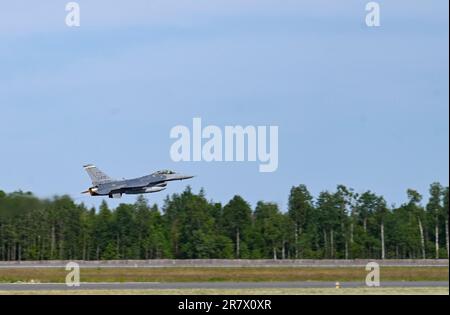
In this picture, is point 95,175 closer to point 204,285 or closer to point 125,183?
point 125,183

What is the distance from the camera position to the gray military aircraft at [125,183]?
64.6 meters

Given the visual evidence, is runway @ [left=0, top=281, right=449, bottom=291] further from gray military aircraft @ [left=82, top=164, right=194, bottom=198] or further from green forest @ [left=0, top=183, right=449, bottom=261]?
green forest @ [left=0, top=183, right=449, bottom=261]

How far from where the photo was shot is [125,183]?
2576 inches

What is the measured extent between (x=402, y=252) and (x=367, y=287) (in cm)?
6862

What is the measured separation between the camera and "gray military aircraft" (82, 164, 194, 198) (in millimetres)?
64562

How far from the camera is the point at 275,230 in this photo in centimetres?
11862

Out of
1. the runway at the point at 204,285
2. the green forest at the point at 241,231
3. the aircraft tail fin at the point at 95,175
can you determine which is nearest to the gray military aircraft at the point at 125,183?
the aircraft tail fin at the point at 95,175

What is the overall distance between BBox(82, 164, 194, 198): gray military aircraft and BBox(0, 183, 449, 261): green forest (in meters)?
37.6

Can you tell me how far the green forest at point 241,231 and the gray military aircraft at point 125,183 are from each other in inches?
1482

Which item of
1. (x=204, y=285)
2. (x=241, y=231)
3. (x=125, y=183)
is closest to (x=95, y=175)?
(x=125, y=183)

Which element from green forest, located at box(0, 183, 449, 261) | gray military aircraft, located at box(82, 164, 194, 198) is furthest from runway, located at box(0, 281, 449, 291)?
green forest, located at box(0, 183, 449, 261)
